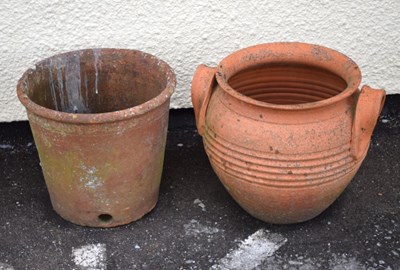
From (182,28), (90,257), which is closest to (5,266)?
(90,257)

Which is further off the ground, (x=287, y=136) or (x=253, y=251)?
(x=287, y=136)

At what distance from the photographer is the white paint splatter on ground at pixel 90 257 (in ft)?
8.89

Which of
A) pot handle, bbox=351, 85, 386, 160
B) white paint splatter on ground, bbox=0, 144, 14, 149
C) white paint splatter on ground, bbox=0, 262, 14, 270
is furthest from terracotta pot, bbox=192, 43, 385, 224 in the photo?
white paint splatter on ground, bbox=0, 144, 14, 149

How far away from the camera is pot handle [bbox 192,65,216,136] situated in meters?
2.80

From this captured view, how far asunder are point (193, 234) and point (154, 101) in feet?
2.06

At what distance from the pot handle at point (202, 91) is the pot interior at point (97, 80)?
15 centimetres

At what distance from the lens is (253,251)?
2.77 m

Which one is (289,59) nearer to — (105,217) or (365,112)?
(365,112)

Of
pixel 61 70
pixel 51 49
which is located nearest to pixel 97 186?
pixel 61 70

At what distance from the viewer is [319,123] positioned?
8.52 feet

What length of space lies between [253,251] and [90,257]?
686 millimetres

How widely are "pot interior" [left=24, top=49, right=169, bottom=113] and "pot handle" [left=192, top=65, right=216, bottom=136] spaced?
15 centimetres

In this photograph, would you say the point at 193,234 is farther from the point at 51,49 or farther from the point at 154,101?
the point at 51,49

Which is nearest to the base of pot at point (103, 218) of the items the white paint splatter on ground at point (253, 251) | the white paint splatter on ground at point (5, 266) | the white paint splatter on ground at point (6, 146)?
the white paint splatter on ground at point (5, 266)
